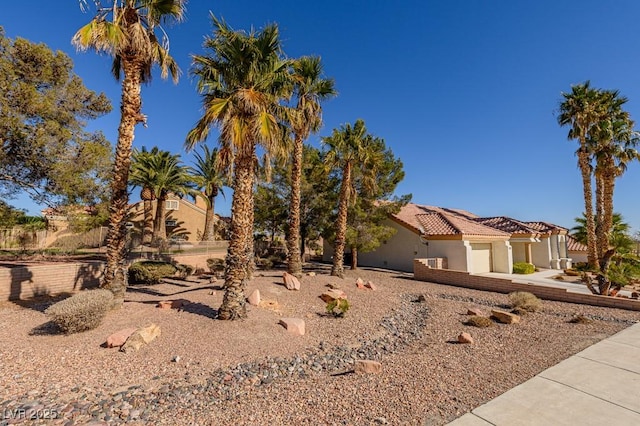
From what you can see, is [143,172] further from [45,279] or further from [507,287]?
[507,287]

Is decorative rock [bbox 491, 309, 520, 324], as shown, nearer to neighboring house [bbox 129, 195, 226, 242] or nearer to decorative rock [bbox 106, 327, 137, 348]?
decorative rock [bbox 106, 327, 137, 348]

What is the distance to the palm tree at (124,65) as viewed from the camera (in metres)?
9.83

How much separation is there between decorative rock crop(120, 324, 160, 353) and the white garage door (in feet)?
69.7

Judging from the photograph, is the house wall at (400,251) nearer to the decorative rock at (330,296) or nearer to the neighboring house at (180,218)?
the decorative rock at (330,296)

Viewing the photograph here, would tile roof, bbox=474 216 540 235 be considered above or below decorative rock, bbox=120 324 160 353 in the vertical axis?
above

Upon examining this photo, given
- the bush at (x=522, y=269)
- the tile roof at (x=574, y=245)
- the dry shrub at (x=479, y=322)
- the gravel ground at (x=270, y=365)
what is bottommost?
the gravel ground at (x=270, y=365)

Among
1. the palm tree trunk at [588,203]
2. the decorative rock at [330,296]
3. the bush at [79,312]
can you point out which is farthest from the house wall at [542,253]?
the bush at [79,312]

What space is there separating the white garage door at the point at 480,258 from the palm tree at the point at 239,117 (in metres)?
18.8

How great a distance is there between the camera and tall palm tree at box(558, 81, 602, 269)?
936 inches

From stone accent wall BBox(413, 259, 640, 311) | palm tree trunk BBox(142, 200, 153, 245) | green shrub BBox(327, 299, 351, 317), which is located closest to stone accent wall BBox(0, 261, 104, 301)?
green shrub BBox(327, 299, 351, 317)

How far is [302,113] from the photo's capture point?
16.5m

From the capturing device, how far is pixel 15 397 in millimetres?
5285

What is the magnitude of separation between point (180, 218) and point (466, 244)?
3555 centimetres

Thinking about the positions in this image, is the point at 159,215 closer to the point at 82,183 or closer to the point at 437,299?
the point at 82,183
